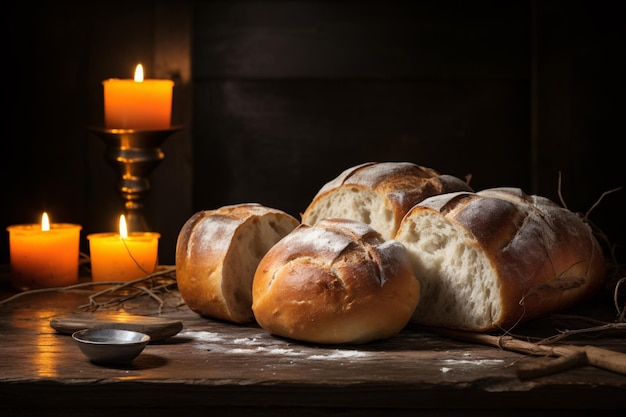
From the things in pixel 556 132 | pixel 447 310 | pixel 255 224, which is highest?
pixel 556 132

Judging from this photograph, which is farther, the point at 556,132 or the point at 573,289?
the point at 556,132

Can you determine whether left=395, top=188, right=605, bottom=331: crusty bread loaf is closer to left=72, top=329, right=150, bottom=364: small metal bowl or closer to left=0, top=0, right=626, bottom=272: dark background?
left=72, top=329, right=150, bottom=364: small metal bowl

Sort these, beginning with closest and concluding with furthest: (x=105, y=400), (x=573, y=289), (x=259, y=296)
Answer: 1. (x=105, y=400)
2. (x=259, y=296)
3. (x=573, y=289)

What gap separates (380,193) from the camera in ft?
5.86

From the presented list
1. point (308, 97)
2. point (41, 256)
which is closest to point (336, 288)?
point (41, 256)

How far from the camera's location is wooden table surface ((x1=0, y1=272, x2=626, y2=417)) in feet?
4.33

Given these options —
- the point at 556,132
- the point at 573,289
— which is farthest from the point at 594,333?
the point at 556,132

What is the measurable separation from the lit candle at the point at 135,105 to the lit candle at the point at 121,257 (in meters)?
0.24

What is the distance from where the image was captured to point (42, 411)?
53.9 inches

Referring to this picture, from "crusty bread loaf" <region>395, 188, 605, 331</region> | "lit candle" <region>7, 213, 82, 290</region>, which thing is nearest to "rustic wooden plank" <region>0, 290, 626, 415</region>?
"crusty bread loaf" <region>395, 188, 605, 331</region>

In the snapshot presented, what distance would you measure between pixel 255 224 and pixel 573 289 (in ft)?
2.03

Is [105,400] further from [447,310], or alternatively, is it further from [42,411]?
[447,310]

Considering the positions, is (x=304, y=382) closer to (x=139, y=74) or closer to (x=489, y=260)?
(x=489, y=260)

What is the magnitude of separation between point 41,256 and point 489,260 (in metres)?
1.03
